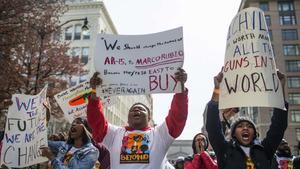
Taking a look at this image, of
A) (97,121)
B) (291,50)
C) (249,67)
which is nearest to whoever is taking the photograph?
(249,67)

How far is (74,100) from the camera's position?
773cm

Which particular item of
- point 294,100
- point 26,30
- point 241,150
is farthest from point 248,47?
point 294,100

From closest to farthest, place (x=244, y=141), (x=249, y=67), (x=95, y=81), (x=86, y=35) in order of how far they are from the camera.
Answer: (x=244, y=141)
(x=249, y=67)
(x=95, y=81)
(x=86, y=35)

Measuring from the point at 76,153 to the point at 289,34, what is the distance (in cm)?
5901

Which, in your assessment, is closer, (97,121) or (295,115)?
(97,121)

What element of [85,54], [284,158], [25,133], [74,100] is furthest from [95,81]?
[85,54]

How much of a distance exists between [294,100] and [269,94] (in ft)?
179

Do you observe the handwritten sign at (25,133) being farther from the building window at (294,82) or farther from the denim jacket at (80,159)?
the building window at (294,82)

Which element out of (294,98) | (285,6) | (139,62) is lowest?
(139,62)

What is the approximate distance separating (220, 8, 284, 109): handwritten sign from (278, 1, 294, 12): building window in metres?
60.2

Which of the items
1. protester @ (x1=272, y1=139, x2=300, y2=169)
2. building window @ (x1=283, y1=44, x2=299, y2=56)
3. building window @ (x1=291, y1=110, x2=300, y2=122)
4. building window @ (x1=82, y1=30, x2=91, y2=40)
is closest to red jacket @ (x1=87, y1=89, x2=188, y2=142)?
protester @ (x1=272, y1=139, x2=300, y2=169)

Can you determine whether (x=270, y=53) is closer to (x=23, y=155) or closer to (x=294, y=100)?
(x=23, y=155)

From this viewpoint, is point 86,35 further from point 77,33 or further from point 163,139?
point 163,139

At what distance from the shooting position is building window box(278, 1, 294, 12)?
197 feet
